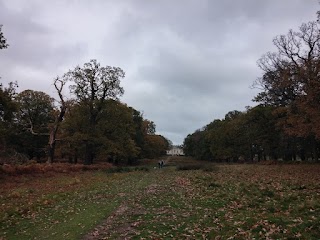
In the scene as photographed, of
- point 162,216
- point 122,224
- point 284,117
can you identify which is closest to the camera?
point 122,224

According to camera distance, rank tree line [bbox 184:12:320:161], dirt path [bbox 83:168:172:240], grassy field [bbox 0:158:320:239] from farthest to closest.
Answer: tree line [bbox 184:12:320:161] → dirt path [bbox 83:168:172:240] → grassy field [bbox 0:158:320:239]

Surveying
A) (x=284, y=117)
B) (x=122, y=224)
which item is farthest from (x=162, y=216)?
(x=284, y=117)

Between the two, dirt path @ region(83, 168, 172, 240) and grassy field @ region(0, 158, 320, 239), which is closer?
grassy field @ region(0, 158, 320, 239)

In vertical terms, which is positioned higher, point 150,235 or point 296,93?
point 296,93

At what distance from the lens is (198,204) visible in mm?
16734

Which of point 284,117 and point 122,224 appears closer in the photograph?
point 122,224

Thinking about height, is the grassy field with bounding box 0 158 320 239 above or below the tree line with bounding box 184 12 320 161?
below

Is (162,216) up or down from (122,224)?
up

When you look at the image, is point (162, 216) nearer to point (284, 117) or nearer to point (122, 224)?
point (122, 224)

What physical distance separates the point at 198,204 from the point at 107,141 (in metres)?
36.6

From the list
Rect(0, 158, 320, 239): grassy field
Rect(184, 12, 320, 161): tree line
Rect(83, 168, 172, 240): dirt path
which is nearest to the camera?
Rect(0, 158, 320, 239): grassy field

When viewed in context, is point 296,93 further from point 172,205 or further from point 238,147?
point 238,147

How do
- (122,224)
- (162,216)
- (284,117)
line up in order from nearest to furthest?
(122,224) < (162,216) < (284,117)

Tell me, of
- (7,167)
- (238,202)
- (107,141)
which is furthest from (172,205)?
(107,141)
